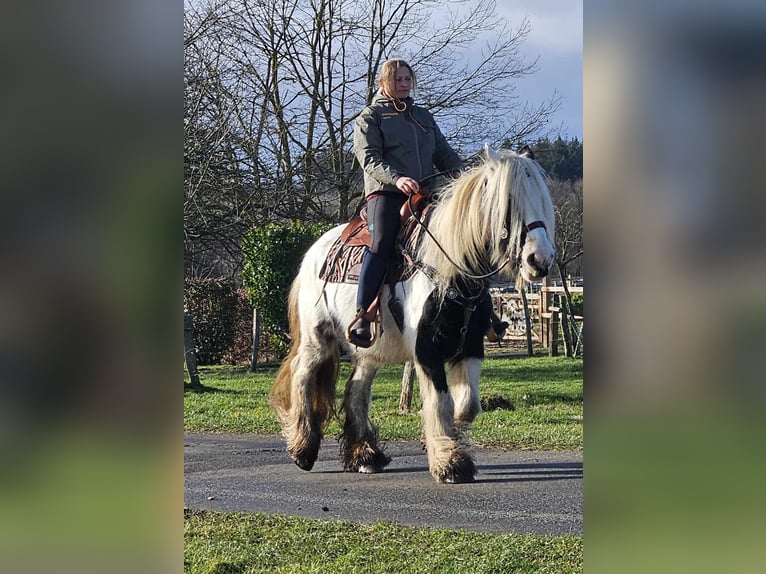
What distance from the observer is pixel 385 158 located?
517cm

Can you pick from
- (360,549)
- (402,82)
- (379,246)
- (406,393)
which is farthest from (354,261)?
(406,393)

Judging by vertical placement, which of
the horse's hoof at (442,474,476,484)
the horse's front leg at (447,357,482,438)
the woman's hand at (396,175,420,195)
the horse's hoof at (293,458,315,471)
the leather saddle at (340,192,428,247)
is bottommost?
the horse's hoof at (293,458,315,471)

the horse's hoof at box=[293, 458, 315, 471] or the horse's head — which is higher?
the horse's head

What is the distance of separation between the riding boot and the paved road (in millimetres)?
934

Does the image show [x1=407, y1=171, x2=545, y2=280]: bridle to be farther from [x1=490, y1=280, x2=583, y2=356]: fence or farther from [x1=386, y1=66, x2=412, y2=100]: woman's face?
Result: [x1=490, y1=280, x2=583, y2=356]: fence

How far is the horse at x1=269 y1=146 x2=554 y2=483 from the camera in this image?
423 centimetres

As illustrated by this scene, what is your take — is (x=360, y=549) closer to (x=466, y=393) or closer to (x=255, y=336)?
(x=466, y=393)

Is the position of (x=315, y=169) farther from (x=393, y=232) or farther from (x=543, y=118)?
(x=393, y=232)

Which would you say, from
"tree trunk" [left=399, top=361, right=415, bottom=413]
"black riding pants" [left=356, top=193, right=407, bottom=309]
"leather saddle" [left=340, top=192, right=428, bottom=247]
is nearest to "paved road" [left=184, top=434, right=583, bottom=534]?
"black riding pants" [left=356, top=193, right=407, bottom=309]

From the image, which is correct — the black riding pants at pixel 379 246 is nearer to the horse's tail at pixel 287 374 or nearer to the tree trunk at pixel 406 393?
the horse's tail at pixel 287 374

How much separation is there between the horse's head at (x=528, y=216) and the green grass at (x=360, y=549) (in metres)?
1.28
